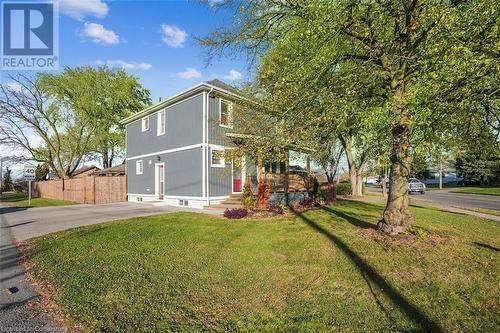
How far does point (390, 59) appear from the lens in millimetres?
7465

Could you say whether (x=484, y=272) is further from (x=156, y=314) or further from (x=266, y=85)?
(x=266, y=85)

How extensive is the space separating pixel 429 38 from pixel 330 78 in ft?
8.44

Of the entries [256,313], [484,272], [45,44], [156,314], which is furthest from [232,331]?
[45,44]

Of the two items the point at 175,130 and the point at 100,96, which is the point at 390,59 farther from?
the point at 100,96

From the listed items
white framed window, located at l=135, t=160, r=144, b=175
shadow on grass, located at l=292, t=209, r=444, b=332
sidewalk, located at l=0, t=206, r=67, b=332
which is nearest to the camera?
sidewalk, located at l=0, t=206, r=67, b=332

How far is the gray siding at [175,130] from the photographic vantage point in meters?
16.8

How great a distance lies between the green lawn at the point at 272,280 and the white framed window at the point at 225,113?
860cm

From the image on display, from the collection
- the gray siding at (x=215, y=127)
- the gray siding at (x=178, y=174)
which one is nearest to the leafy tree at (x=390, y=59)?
the gray siding at (x=215, y=127)

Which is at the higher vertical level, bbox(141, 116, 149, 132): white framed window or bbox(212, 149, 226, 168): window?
bbox(141, 116, 149, 132): white framed window

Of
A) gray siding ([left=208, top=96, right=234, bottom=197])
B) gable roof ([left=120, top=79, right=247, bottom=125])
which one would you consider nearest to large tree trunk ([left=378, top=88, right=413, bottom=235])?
gable roof ([left=120, top=79, right=247, bottom=125])

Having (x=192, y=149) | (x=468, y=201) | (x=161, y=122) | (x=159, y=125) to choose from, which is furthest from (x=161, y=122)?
(x=468, y=201)

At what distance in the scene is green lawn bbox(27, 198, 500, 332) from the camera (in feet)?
13.6

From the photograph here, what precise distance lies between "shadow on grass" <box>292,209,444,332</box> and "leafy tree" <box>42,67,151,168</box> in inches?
1391

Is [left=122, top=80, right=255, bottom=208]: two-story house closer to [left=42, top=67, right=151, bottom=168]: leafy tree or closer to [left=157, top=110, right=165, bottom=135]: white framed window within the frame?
[left=157, top=110, right=165, bottom=135]: white framed window
